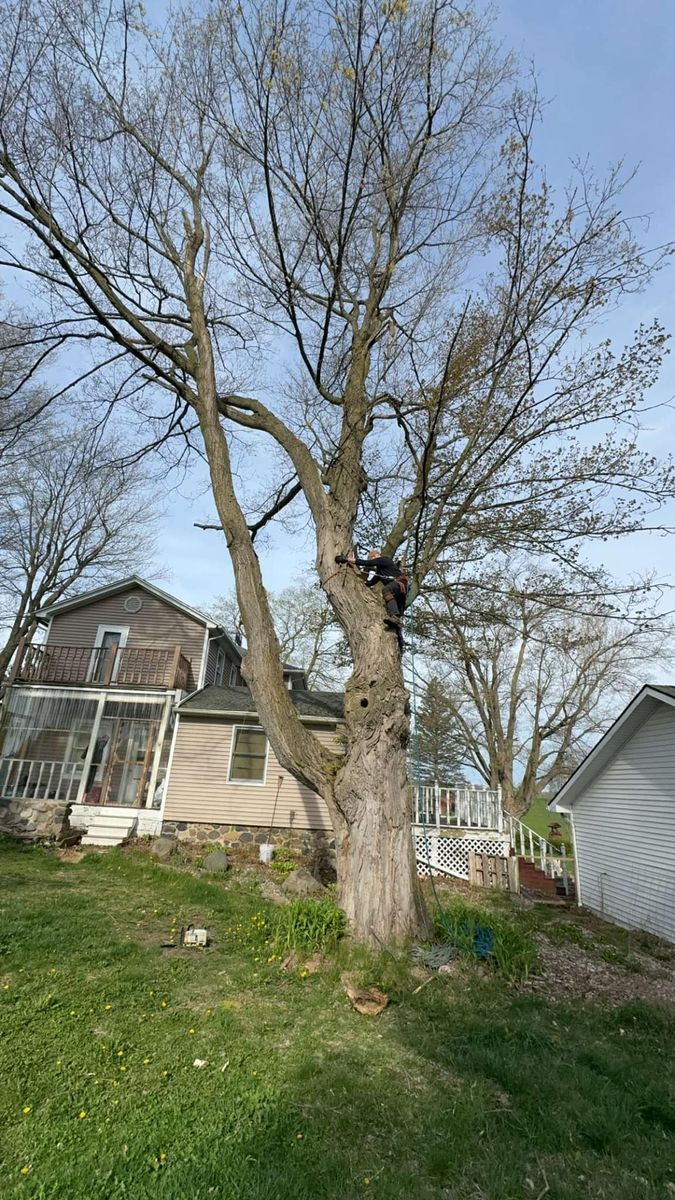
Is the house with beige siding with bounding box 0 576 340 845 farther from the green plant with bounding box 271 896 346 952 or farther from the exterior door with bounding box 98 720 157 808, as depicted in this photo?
the green plant with bounding box 271 896 346 952

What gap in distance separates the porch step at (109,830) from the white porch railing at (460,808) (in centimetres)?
646

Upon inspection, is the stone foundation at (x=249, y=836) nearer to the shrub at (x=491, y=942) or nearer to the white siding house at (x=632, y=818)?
the white siding house at (x=632, y=818)

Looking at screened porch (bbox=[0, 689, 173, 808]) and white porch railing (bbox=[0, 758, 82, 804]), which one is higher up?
screened porch (bbox=[0, 689, 173, 808])

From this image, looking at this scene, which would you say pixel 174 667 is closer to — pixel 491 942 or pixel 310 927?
pixel 310 927

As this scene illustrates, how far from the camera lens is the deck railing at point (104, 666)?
14695mm

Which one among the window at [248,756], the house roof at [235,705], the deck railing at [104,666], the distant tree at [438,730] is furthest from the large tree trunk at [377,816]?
the distant tree at [438,730]

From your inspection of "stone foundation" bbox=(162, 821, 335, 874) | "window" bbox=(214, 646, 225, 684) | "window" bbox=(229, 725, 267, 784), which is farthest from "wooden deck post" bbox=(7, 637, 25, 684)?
"window" bbox=(229, 725, 267, 784)

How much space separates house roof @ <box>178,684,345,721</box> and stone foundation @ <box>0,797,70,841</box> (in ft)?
11.2

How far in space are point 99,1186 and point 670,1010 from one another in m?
4.75

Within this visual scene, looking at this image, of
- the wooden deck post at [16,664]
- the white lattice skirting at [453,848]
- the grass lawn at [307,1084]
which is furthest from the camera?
the wooden deck post at [16,664]

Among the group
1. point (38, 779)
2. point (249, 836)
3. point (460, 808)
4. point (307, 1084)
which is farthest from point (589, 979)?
point (38, 779)

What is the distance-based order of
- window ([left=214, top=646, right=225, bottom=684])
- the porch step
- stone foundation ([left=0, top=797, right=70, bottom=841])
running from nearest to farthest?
stone foundation ([left=0, top=797, right=70, bottom=841])
the porch step
window ([left=214, top=646, right=225, bottom=684])

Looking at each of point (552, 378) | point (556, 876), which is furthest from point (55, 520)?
point (556, 876)

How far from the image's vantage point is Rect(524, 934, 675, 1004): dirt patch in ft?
16.4
